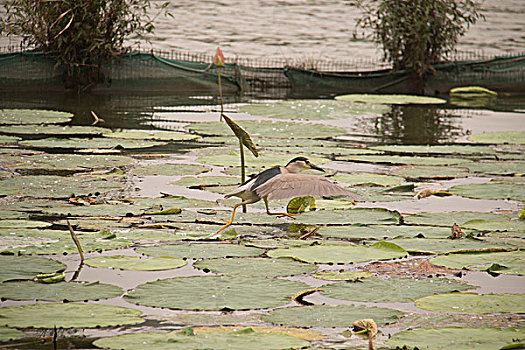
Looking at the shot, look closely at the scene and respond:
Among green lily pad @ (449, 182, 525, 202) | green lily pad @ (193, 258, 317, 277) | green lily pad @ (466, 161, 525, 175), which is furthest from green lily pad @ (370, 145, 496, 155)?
green lily pad @ (193, 258, 317, 277)

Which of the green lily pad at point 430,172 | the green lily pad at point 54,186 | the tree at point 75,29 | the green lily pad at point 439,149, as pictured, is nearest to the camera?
the green lily pad at point 54,186

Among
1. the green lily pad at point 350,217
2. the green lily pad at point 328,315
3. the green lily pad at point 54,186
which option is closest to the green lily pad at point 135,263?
the green lily pad at point 328,315

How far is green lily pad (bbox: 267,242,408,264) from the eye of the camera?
3732mm

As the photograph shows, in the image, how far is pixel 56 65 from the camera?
10.7 m

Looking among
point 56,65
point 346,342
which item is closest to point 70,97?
point 56,65

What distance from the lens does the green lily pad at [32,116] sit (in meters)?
8.19

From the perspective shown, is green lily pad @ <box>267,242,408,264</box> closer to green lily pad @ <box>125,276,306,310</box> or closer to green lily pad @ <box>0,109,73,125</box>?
green lily pad @ <box>125,276,306,310</box>

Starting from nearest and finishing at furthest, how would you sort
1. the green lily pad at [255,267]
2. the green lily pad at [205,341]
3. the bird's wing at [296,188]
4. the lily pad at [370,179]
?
the green lily pad at [205,341] < the green lily pad at [255,267] < the bird's wing at [296,188] < the lily pad at [370,179]

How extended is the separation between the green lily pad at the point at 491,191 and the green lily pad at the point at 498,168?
57cm

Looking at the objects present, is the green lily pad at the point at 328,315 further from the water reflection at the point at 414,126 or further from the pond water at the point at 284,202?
the water reflection at the point at 414,126

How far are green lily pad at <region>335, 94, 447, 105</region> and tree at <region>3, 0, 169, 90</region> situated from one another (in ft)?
9.34

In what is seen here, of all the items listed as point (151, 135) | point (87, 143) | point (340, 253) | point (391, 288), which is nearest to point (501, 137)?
point (151, 135)

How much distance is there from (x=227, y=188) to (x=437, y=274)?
2041mm

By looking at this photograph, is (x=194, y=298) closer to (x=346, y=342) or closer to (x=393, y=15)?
(x=346, y=342)
